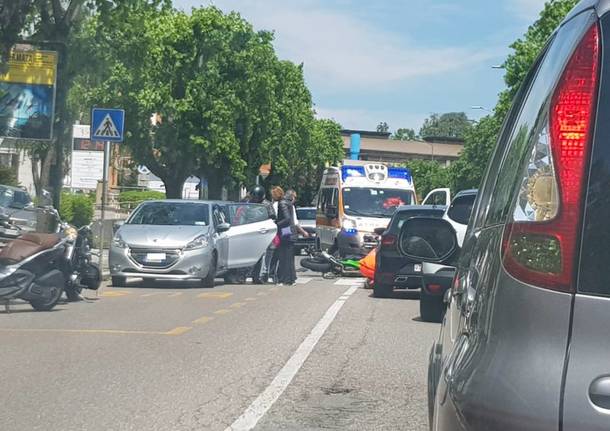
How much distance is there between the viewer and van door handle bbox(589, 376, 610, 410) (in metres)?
2.49

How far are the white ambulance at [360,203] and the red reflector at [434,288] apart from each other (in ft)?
43.5

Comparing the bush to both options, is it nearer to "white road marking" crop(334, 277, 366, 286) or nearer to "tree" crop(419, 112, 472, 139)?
"white road marking" crop(334, 277, 366, 286)

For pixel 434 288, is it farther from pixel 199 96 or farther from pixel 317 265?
pixel 199 96

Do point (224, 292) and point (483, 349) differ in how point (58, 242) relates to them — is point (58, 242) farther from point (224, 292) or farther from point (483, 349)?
point (483, 349)

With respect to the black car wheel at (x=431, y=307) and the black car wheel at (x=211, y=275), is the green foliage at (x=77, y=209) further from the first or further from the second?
the black car wheel at (x=431, y=307)

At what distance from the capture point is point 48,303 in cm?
1391

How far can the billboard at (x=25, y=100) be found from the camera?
22703mm

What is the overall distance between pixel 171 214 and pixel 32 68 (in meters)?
4.88

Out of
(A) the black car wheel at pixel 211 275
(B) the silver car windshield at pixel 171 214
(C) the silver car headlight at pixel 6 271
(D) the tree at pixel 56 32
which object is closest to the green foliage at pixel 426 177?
(D) the tree at pixel 56 32

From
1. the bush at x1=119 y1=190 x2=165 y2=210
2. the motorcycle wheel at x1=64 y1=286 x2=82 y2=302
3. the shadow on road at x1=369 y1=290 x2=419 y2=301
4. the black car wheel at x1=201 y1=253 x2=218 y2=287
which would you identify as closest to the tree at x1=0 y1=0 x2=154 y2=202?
the black car wheel at x1=201 y1=253 x2=218 y2=287

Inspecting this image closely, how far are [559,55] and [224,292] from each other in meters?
16.2

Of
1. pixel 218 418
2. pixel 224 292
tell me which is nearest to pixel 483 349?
pixel 218 418

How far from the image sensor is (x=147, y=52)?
26141mm

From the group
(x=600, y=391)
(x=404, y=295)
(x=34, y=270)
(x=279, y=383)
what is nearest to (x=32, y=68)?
(x=404, y=295)
